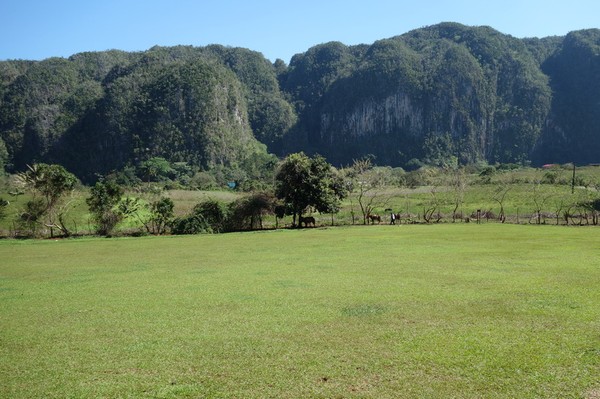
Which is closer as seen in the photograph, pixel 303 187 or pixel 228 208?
pixel 228 208

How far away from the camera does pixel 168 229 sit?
45.2 metres

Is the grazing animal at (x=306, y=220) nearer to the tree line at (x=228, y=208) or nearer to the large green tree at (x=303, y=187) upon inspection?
the tree line at (x=228, y=208)

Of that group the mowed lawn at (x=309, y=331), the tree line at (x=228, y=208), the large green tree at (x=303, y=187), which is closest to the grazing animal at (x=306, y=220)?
the tree line at (x=228, y=208)

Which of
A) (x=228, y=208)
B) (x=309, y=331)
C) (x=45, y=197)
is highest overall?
(x=45, y=197)

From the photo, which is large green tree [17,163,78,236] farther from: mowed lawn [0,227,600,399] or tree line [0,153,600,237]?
mowed lawn [0,227,600,399]

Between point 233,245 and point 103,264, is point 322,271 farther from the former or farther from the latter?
point 233,245

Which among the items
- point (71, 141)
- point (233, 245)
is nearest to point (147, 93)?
point (71, 141)

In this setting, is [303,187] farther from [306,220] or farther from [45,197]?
[45,197]

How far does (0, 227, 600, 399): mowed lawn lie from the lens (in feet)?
25.1

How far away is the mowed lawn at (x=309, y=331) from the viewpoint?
765 centimetres

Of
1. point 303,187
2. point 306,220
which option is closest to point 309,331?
point 306,220

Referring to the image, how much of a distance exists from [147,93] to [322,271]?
179966 mm

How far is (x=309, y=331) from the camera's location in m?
10.2

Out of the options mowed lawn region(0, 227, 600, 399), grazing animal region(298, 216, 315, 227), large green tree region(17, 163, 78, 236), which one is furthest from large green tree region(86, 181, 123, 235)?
mowed lawn region(0, 227, 600, 399)
